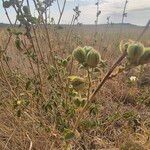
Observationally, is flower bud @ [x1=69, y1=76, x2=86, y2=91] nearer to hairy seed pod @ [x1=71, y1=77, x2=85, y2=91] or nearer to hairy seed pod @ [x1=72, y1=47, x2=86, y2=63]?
hairy seed pod @ [x1=71, y1=77, x2=85, y2=91]

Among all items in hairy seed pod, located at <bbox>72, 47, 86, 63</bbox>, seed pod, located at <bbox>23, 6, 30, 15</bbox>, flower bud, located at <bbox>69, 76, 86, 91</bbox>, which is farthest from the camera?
seed pod, located at <bbox>23, 6, 30, 15</bbox>

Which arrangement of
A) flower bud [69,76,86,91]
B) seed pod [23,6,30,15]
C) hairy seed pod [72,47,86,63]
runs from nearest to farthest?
hairy seed pod [72,47,86,63], flower bud [69,76,86,91], seed pod [23,6,30,15]

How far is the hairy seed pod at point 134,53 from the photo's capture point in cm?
91

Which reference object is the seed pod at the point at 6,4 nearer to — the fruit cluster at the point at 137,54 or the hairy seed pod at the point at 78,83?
the hairy seed pod at the point at 78,83

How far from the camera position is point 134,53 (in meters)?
0.90

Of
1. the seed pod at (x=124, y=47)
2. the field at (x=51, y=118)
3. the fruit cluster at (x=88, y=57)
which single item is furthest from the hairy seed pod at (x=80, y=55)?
the field at (x=51, y=118)

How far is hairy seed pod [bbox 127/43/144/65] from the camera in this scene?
0.91 m

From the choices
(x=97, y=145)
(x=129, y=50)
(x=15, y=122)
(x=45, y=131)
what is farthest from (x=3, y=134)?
(x=129, y=50)

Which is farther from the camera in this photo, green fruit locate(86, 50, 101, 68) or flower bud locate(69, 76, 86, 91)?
flower bud locate(69, 76, 86, 91)

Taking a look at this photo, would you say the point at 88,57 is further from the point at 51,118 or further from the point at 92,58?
the point at 51,118

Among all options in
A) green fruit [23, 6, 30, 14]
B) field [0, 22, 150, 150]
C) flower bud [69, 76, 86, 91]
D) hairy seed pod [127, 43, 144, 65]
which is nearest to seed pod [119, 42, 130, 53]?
hairy seed pod [127, 43, 144, 65]

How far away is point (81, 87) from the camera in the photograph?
1.16 m

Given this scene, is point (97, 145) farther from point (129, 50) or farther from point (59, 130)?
point (129, 50)

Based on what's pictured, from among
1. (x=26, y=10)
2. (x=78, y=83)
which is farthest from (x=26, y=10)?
(x=78, y=83)
